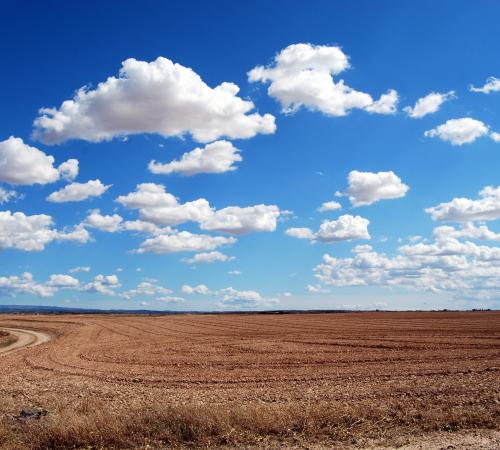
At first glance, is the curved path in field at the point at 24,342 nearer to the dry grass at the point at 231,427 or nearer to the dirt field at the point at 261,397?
the dirt field at the point at 261,397

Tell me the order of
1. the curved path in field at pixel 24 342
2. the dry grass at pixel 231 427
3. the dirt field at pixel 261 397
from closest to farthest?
the dry grass at pixel 231 427, the dirt field at pixel 261 397, the curved path in field at pixel 24 342

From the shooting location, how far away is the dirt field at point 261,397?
12.0 m

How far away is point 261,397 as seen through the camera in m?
18.3

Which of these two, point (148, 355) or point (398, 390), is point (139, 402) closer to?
point (398, 390)

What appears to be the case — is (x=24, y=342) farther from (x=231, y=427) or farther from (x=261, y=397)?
(x=231, y=427)

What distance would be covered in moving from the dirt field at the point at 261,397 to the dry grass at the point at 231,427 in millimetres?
29

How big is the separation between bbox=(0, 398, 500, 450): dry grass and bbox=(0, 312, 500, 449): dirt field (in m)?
0.03

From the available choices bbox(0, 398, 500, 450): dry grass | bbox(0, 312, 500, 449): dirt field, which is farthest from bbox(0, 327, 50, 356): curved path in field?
bbox(0, 398, 500, 450): dry grass

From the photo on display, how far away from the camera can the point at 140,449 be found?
38.4ft

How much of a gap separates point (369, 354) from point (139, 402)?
17.7 metres

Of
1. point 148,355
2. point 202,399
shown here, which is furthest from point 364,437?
point 148,355

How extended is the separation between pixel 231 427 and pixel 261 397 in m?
6.06

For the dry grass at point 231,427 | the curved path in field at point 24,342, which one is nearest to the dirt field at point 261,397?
the dry grass at point 231,427

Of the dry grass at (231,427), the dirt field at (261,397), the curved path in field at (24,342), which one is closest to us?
the dry grass at (231,427)
